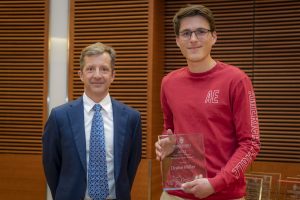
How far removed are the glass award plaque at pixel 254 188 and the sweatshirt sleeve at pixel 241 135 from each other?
2.49 metres

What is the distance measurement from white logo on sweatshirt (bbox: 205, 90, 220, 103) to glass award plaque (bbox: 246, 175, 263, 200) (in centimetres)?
263

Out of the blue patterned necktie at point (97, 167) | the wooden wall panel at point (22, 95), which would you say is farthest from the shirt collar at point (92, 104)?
the wooden wall panel at point (22, 95)

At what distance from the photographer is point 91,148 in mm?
2680

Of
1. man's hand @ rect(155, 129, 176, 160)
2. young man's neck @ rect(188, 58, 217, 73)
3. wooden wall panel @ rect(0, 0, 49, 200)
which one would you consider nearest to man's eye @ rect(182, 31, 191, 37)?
young man's neck @ rect(188, 58, 217, 73)

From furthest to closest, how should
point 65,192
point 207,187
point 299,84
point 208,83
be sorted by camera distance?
1. point 299,84
2. point 65,192
3. point 208,83
4. point 207,187

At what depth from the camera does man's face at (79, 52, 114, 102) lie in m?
2.70

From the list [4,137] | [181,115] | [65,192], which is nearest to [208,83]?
[181,115]

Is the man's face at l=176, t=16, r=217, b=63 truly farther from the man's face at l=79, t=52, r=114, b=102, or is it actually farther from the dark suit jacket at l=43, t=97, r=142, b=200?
the dark suit jacket at l=43, t=97, r=142, b=200

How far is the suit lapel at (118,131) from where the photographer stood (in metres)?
2.72

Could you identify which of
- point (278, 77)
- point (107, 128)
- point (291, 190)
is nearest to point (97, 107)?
point (107, 128)

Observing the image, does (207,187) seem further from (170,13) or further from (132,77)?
(170,13)

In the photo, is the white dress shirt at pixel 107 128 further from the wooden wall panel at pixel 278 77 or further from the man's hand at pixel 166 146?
the wooden wall panel at pixel 278 77

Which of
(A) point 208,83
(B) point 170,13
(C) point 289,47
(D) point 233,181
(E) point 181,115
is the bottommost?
(D) point 233,181

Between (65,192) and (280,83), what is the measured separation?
3442mm
